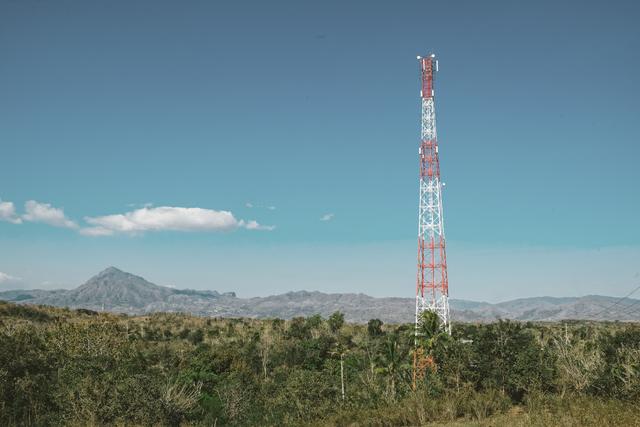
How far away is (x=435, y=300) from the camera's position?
3659 cm

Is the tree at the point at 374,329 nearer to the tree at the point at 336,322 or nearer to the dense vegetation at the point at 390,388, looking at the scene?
the tree at the point at 336,322

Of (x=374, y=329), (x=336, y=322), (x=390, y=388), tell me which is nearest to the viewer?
(x=390, y=388)

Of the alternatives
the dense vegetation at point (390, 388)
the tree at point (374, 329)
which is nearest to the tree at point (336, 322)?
the tree at point (374, 329)

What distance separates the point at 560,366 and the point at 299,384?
22959 mm

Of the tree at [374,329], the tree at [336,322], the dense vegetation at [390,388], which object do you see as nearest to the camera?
the dense vegetation at [390,388]

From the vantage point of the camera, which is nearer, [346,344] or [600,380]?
[600,380]

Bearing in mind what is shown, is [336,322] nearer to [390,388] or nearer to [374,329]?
[374,329]

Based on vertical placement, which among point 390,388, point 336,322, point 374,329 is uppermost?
point 336,322

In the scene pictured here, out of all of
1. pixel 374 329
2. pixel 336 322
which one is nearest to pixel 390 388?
pixel 374 329

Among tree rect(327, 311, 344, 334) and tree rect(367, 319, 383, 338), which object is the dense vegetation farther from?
tree rect(327, 311, 344, 334)

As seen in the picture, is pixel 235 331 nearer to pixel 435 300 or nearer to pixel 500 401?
pixel 435 300

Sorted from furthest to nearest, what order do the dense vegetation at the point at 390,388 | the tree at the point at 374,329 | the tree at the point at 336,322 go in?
the tree at the point at 336,322 → the tree at the point at 374,329 → the dense vegetation at the point at 390,388

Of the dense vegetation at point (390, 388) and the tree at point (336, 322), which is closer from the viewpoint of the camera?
the dense vegetation at point (390, 388)

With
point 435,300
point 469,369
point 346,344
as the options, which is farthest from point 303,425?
point 346,344
